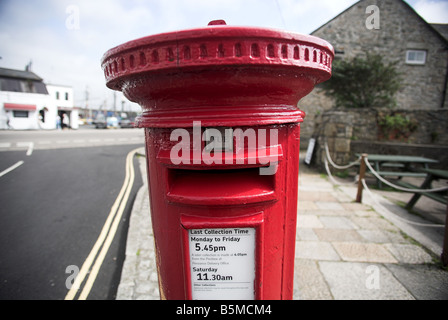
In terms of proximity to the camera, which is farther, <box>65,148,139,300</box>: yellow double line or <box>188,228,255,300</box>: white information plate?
<box>65,148,139,300</box>: yellow double line

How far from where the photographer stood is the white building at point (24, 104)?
2512 centimetres

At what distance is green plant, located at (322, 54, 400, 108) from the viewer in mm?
9703

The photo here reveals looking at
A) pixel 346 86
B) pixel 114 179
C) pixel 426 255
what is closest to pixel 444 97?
pixel 346 86

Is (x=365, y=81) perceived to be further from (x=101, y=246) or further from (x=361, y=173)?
(x=101, y=246)

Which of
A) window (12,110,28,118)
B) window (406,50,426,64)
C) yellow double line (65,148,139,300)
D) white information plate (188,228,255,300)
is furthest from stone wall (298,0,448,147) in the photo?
window (12,110,28,118)

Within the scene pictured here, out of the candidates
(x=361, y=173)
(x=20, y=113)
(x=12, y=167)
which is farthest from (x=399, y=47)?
(x=20, y=113)

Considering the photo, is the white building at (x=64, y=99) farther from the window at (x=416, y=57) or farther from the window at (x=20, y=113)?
the window at (x=416, y=57)

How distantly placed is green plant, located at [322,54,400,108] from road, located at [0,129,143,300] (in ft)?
28.6

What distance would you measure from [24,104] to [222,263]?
33.7 metres

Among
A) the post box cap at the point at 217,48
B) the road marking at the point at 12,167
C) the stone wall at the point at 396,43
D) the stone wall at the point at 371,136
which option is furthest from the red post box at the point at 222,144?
the stone wall at the point at 396,43

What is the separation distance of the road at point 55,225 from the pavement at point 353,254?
1.06ft

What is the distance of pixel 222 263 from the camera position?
0.99 meters

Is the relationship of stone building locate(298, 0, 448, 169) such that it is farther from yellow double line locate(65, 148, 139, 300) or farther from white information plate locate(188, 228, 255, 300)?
white information plate locate(188, 228, 255, 300)

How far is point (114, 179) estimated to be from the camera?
6426 millimetres
